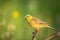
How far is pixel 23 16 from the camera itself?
4.80 ft

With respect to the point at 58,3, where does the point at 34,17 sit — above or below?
below

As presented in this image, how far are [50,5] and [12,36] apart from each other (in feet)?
1.36

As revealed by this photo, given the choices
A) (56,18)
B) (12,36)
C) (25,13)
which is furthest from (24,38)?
(56,18)

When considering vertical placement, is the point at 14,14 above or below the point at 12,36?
above

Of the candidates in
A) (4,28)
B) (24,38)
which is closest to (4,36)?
(4,28)

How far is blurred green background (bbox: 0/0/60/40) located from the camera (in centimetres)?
145

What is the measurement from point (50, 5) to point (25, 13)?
22 centimetres

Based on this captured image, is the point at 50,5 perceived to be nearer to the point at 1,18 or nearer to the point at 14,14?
the point at 14,14

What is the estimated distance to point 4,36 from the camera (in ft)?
4.82

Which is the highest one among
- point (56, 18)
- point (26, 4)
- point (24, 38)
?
point (26, 4)

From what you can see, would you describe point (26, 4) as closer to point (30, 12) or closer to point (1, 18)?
point (30, 12)

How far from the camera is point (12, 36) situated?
1.47 metres

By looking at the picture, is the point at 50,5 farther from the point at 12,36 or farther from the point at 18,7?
the point at 12,36

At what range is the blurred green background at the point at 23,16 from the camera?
1.45m
